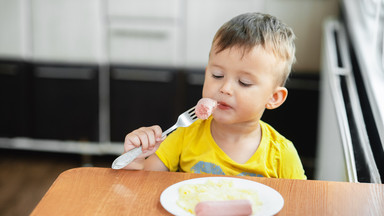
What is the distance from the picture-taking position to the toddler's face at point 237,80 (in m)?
1.18

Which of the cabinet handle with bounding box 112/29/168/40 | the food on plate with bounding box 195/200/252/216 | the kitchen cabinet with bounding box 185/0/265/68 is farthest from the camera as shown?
the cabinet handle with bounding box 112/29/168/40

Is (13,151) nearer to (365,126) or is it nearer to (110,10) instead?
(110,10)

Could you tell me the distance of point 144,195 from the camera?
0.90 metres

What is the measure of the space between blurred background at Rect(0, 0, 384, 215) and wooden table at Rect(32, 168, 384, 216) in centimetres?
197

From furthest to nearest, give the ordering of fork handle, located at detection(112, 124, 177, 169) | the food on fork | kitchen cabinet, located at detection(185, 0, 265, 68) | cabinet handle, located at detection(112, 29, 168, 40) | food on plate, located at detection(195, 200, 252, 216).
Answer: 1. cabinet handle, located at detection(112, 29, 168, 40)
2. kitchen cabinet, located at detection(185, 0, 265, 68)
3. the food on fork
4. fork handle, located at detection(112, 124, 177, 169)
5. food on plate, located at detection(195, 200, 252, 216)

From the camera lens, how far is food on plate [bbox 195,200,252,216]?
32.4 inches

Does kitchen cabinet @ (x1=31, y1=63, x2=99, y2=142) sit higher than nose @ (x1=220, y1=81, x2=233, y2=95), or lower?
lower

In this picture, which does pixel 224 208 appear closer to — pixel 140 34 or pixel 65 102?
pixel 140 34

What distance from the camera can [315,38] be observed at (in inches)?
117

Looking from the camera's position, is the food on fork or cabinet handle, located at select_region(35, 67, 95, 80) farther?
cabinet handle, located at select_region(35, 67, 95, 80)

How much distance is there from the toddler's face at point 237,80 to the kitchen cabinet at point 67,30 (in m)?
2.07

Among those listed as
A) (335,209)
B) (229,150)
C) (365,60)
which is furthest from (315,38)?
(335,209)

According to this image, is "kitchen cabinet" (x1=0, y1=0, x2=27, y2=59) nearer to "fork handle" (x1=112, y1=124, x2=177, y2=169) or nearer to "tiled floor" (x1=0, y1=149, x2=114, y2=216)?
"tiled floor" (x1=0, y1=149, x2=114, y2=216)

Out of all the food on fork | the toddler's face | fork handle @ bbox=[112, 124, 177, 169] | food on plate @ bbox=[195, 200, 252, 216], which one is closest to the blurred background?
the toddler's face
